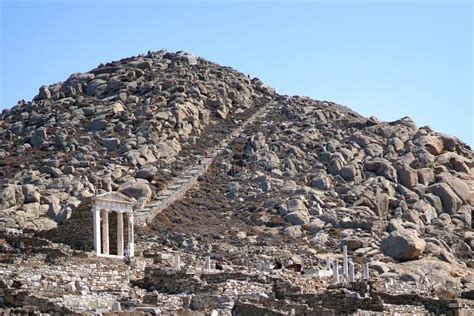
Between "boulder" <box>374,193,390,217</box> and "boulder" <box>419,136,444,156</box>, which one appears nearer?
"boulder" <box>374,193,390,217</box>

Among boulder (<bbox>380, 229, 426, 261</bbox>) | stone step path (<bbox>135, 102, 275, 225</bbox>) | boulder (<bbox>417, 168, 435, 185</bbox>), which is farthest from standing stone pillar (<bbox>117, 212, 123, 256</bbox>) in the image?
boulder (<bbox>417, 168, 435, 185</bbox>)

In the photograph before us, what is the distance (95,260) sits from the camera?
4247 centimetres

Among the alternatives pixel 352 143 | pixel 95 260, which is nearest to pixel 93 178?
pixel 352 143

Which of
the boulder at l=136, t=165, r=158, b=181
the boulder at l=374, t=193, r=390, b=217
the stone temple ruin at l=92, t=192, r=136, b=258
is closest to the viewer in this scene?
the stone temple ruin at l=92, t=192, r=136, b=258

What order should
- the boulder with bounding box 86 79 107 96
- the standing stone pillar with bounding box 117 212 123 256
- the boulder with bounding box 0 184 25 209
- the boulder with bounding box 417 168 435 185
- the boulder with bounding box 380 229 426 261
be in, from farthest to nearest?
the boulder with bounding box 86 79 107 96 → the boulder with bounding box 417 168 435 185 → the boulder with bounding box 0 184 25 209 → the boulder with bounding box 380 229 426 261 → the standing stone pillar with bounding box 117 212 123 256

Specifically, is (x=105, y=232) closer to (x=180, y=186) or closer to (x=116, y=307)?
(x=116, y=307)

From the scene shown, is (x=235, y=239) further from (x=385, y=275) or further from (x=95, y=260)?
(x=95, y=260)

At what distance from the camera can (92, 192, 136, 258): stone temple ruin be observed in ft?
155

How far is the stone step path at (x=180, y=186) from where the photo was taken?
82562mm

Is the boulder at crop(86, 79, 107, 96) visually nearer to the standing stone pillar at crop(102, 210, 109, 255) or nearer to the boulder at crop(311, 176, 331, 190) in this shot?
the boulder at crop(311, 176, 331, 190)

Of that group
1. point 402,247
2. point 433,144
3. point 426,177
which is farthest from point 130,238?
point 433,144

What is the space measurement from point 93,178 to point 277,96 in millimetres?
52950

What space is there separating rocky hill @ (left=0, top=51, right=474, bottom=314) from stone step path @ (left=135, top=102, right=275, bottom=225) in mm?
192

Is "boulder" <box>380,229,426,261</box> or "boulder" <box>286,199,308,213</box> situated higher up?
"boulder" <box>286,199,308,213</box>
